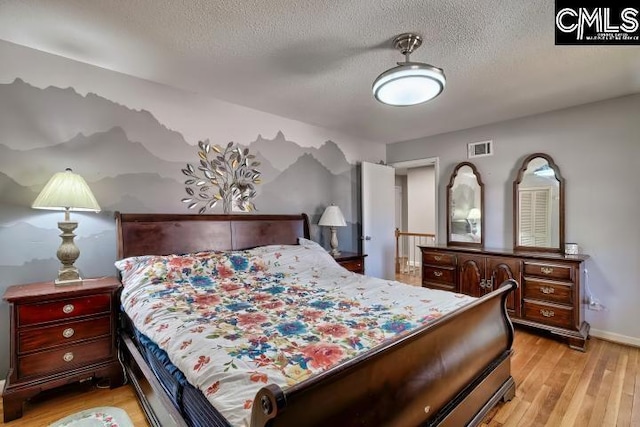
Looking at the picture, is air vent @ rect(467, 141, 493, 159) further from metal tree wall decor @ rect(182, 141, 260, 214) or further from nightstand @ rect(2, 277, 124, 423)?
nightstand @ rect(2, 277, 124, 423)

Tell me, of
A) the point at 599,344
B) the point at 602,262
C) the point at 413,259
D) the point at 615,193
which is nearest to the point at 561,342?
the point at 599,344

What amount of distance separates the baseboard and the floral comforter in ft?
7.25

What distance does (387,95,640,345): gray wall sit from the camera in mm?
2885

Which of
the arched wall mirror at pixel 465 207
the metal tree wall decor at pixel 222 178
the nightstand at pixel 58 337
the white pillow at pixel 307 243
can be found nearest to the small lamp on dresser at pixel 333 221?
the white pillow at pixel 307 243

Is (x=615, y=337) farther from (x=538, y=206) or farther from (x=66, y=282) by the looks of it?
(x=66, y=282)

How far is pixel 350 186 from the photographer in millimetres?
4418

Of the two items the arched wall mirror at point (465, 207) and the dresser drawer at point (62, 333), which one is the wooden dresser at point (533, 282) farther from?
the dresser drawer at point (62, 333)

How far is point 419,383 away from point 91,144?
2.82 m

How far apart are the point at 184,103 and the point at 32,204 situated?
144 centimetres

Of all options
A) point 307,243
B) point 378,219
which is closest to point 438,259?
point 378,219

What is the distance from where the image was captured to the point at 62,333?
78.1 inches

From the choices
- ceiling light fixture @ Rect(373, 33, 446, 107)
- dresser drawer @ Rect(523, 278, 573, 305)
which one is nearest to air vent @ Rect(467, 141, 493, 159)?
dresser drawer @ Rect(523, 278, 573, 305)

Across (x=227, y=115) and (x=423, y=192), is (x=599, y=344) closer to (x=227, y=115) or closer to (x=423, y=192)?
(x=423, y=192)

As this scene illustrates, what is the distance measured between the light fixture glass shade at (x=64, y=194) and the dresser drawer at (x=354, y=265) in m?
2.47
